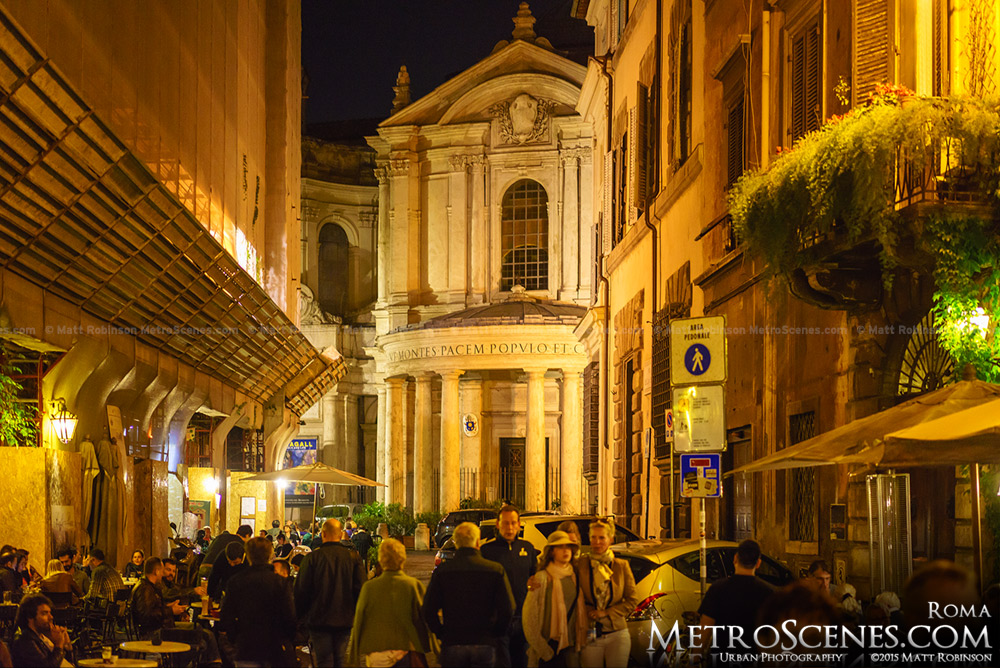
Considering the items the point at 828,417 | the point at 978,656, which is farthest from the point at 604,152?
the point at 978,656

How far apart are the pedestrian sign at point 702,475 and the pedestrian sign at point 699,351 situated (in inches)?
29.7

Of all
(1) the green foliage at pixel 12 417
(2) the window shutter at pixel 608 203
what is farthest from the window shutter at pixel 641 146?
(1) the green foliage at pixel 12 417

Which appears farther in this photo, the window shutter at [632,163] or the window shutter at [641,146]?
the window shutter at [632,163]

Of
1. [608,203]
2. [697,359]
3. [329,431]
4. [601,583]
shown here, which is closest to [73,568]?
[697,359]

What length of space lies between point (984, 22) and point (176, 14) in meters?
17.9

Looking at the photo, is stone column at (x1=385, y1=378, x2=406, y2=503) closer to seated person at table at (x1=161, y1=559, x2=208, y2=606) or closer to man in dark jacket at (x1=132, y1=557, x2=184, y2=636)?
seated person at table at (x1=161, y1=559, x2=208, y2=606)

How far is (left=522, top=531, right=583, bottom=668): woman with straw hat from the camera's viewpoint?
9.93 metres

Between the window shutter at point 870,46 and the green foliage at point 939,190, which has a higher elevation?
the window shutter at point 870,46

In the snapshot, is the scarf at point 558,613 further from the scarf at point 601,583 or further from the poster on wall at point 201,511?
the poster on wall at point 201,511

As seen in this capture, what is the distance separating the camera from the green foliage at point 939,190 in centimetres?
1134

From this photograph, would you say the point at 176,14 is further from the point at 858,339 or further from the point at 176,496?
the point at 858,339

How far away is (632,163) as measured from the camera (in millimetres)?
28922

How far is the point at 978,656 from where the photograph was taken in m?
7.48

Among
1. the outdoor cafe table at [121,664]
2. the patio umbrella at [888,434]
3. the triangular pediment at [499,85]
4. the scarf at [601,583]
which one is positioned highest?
the triangular pediment at [499,85]
